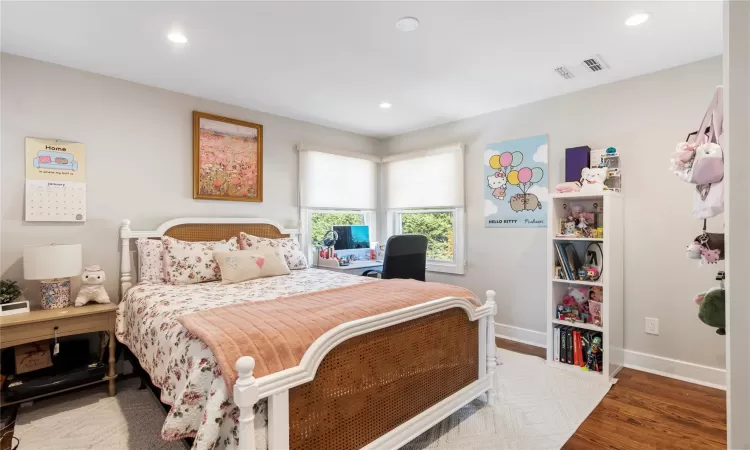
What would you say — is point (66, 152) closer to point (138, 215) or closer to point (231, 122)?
point (138, 215)

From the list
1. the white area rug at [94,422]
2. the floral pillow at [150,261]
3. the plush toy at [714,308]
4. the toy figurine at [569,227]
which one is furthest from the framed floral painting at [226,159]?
the plush toy at [714,308]

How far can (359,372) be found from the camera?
165cm

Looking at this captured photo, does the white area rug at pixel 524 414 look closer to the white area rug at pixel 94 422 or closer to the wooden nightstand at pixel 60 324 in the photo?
the white area rug at pixel 94 422

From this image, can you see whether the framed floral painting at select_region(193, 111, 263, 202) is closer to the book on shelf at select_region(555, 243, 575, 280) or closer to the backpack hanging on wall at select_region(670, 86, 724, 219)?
the book on shelf at select_region(555, 243, 575, 280)

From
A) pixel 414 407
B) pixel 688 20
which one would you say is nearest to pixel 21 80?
pixel 414 407

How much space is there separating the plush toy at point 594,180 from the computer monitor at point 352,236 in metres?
2.45

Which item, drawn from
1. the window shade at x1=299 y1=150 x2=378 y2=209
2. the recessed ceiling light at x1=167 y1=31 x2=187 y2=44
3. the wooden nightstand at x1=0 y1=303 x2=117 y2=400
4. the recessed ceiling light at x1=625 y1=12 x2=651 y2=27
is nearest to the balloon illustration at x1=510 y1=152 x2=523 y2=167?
the recessed ceiling light at x1=625 y1=12 x2=651 y2=27

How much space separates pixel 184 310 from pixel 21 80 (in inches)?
83.4

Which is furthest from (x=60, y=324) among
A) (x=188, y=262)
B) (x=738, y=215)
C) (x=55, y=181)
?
(x=738, y=215)

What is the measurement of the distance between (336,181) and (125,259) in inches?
90.0

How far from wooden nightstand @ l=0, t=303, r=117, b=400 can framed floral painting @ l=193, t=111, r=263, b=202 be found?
49.0 inches

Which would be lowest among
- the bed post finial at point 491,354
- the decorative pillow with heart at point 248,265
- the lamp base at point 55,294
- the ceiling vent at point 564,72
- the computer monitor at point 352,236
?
the bed post finial at point 491,354

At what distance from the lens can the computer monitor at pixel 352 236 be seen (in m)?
4.34

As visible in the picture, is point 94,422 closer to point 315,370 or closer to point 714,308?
point 315,370
